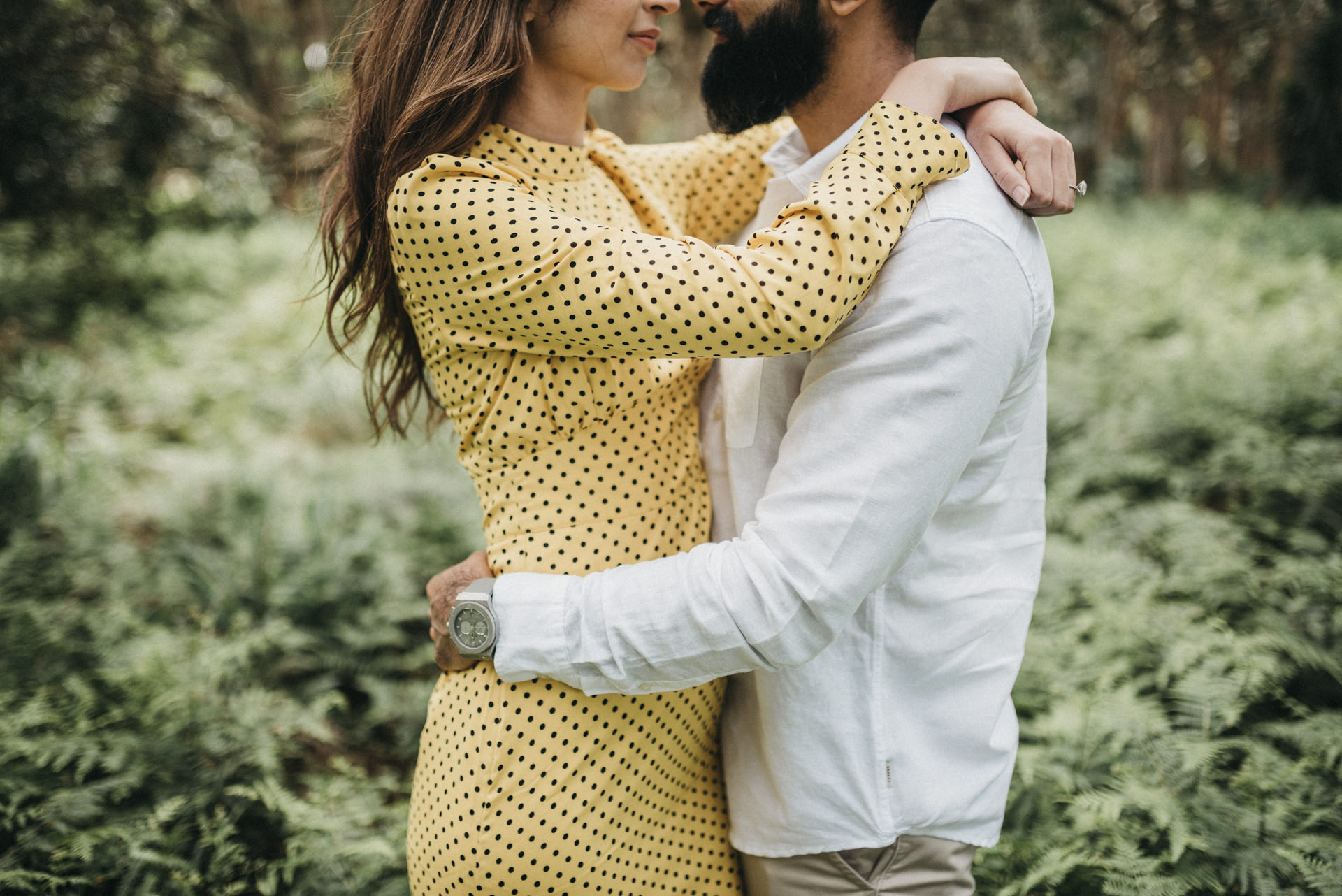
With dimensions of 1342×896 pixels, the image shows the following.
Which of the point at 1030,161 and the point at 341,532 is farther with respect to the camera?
the point at 341,532

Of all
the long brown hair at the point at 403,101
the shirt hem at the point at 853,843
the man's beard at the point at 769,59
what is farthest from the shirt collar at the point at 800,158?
the shirt hem at the point at 853,843

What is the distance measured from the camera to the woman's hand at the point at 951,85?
4.72 feet

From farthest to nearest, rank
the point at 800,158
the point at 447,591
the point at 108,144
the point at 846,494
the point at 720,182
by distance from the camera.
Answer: the point at 108,144
the point at 720,182
the point at 800,158
the point at 447,591
the point at 846,494

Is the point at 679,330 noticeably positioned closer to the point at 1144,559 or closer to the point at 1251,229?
the point at 1144,559

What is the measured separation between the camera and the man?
128 centimetres

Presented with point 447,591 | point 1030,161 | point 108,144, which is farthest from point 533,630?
point 108,144

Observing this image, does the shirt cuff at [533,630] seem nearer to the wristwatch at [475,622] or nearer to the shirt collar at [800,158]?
the wristwatch at [475,622]

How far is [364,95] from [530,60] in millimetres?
332

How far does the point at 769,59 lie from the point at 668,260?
2.09 ft

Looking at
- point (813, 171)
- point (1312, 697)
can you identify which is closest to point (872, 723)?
point (813, 171)

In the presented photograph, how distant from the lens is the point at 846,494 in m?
1.28

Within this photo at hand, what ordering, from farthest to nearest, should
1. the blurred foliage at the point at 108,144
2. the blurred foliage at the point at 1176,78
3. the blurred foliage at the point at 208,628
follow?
the blurred foliage at the point at 108,144
the blurred foliage at the point at 1176,78
the blurred foliage at the point at 208,628

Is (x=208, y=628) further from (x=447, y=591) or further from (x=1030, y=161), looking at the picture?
(x=1030, y=161)

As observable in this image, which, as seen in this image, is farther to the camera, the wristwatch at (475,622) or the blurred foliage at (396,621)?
the blurred foliage at (396,621)
